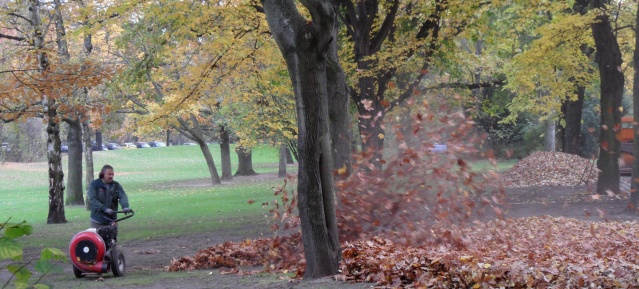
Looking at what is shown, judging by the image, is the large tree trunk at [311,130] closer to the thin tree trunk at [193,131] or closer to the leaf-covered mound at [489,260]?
the leaf-covered mound at [489,260]

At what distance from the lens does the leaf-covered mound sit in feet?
25.4

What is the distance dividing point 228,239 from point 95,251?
736 cm

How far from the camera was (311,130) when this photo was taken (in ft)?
33.2

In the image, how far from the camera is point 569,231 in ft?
51.4

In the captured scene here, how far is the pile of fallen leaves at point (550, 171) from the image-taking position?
3638 centimetres

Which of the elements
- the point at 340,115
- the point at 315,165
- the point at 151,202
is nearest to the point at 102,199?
the point at 315,165

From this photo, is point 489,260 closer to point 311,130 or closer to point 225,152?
point 311,130

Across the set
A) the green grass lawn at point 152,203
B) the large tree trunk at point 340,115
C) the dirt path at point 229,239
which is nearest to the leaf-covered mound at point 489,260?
the dirt path at point 229,239

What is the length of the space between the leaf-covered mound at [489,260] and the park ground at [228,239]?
0.56m

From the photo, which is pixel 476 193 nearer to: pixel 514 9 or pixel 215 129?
pixel 514 9

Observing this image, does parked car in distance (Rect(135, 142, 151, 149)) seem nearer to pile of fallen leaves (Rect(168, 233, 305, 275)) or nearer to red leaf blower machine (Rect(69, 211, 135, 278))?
pile of fallen leaves (Rect(168, 233, 305, 275))

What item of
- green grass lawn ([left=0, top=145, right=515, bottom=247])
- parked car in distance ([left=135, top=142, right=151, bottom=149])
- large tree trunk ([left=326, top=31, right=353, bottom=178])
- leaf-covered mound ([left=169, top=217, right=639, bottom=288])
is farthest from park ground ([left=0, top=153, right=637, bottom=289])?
parked car in distance ([left=135, top=142, right=151, bottom=149])

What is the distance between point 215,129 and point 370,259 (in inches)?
1621

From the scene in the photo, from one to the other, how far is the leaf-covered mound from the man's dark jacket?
196 cm
